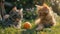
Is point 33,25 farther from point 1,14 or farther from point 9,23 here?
point 1,14

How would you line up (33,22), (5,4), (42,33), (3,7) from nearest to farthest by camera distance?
1. (42,33)
2. (33,22)
3. (3,7)
4. (5,4)

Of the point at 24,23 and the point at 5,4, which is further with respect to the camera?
the point at 5,4

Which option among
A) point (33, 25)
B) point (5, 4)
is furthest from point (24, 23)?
point (5, 4)

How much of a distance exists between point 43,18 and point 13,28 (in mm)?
968

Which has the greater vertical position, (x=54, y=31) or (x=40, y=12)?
(x=40, y=12)

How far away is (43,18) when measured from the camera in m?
8.68

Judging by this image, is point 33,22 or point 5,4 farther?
point 5,4

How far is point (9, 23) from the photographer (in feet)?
29.1

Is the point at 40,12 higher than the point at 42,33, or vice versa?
the point at 40,12

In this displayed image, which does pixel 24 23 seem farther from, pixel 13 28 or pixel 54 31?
pixel 54 31

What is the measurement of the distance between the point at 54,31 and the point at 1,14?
242 centimetres

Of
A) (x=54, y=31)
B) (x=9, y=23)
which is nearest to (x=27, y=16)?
(x=9, y=23)

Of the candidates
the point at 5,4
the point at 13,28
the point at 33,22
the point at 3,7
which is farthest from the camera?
the point at 5,4

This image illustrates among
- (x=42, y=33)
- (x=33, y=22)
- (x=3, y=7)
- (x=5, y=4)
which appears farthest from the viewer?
(x=5, y=4)
